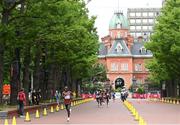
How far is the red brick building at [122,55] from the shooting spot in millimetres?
168250

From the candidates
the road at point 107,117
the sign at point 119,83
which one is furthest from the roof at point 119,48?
the road at point 107,117

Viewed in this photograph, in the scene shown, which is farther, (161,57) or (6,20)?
(161,57)

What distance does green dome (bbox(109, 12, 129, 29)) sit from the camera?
6831 inches

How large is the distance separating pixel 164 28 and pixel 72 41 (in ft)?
76.9

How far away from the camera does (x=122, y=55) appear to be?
168 m

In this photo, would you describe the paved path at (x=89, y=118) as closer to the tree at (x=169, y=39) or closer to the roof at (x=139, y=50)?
the tree at (x=169, y=39)

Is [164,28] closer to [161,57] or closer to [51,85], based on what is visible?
[161,57]

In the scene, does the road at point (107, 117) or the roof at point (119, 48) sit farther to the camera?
the roof at point (119, 48)

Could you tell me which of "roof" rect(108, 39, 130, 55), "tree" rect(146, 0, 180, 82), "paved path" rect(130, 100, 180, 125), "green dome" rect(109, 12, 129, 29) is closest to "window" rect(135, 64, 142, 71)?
→ "roof" rect(108, 39, 130, 55)

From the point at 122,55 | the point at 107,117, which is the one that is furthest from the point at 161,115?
the point at 122,55

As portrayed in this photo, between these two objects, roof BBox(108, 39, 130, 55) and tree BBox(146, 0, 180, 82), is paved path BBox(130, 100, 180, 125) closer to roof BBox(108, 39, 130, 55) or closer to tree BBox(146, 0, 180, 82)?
tree BBox(146, 0, 180, 82)

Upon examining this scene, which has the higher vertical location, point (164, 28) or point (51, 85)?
point (164, 28)

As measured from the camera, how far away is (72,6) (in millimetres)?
40125

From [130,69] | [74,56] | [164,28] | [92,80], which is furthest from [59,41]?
[130,69]
